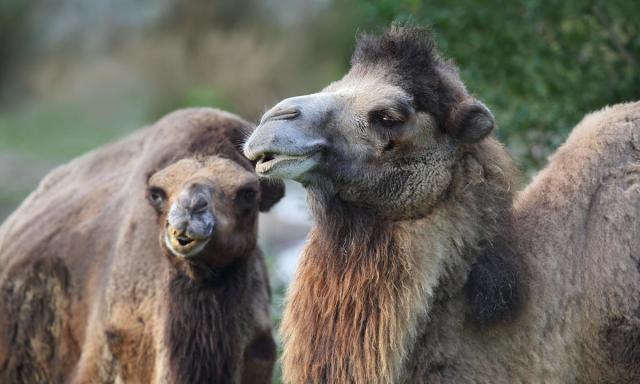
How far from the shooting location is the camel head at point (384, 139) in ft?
15.9

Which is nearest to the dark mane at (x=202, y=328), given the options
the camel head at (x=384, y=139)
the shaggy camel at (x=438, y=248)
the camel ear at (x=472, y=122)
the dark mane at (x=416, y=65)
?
the shaggy camel at (x=438, y=248)

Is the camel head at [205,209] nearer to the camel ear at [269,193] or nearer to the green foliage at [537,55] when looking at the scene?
the camel ear at [269,193]

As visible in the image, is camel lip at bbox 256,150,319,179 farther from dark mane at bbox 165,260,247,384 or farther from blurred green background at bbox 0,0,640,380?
blurred green background at bbox 0,0,640,380

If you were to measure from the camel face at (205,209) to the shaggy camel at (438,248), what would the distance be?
3.80ft

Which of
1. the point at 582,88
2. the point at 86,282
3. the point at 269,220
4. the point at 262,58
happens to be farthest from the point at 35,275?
the point at 262,58

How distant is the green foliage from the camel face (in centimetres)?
196

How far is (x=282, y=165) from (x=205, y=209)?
154cm

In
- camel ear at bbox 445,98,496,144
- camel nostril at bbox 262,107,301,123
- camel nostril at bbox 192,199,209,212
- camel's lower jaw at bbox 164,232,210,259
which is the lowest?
camel ear at bbox 445,98,496,144

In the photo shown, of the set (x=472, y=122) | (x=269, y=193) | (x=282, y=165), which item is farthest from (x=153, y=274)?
(x=472, y=122)

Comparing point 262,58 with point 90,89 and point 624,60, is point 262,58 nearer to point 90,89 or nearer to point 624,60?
point 90,89

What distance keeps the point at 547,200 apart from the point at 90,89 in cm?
2702

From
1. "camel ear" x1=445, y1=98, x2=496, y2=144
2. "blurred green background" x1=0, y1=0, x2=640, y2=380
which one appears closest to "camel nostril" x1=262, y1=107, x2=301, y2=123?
"camel ear" x1=445, y1=98, x2=496, y2=144

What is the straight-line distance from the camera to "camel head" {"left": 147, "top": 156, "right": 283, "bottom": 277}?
6133 mm

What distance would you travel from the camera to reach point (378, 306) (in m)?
4.86
